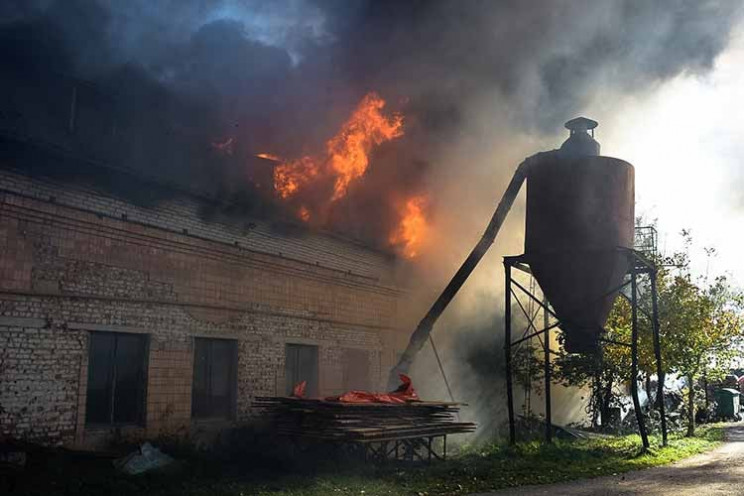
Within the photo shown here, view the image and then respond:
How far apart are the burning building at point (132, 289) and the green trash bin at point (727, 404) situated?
21.1 metres

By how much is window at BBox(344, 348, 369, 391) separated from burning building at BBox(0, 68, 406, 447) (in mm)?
330

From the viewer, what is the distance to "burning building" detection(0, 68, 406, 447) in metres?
9.79

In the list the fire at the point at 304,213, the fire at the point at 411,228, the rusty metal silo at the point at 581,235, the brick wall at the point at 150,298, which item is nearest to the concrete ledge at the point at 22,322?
the brick wall at the point at 150,298

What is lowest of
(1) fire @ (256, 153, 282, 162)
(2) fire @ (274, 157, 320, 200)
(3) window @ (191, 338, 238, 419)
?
(3) window @ (191, 338, 238, 419)

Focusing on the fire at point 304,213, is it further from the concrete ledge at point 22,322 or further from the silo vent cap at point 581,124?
the concrete ledge at point 22,322

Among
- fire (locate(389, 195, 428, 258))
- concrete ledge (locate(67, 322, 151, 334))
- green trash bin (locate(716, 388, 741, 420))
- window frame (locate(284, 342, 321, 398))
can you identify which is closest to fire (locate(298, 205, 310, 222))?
Result: window frame (locate(284, 342, 321, 398))

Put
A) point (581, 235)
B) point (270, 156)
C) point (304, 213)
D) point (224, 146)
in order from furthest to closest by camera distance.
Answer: point (304, 213)
point (270, 156)
point (224, 146)
point (581, 235)

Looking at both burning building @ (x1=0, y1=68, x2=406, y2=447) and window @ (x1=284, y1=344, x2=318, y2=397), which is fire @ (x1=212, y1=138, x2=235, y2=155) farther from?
window @ (x1=284, y1=344, x2=318, y2=397)

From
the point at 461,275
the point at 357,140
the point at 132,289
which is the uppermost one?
the point at 357,140

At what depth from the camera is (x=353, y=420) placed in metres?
11.2

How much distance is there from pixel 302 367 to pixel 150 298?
14.9 ft

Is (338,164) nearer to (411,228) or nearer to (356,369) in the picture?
(411,228)

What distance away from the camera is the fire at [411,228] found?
17.5 metres

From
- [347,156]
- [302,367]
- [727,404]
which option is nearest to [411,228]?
[347,156]
